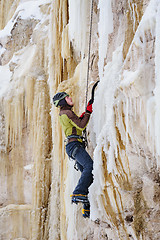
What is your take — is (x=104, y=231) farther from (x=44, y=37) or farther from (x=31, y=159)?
(x=44, y=37)

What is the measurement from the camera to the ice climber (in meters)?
2.32

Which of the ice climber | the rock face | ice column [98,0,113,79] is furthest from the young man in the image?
ice column [98,0,113,79]

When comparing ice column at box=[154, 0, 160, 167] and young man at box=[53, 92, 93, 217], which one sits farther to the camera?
young man at box=[53, 92, 93, 217]

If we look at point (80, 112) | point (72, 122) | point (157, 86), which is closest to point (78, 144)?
point (72, 122)

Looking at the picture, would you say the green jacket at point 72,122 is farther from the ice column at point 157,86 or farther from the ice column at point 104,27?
the ice column at point 157,86

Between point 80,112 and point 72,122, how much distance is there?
1.12 metres

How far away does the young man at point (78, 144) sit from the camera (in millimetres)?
2316

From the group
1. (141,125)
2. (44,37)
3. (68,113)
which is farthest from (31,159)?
(141,125)

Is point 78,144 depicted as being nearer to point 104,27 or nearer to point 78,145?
point 78,145

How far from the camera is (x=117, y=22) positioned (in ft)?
9.43

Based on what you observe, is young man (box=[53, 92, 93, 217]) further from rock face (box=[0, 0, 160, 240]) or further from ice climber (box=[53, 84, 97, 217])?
rock face (box=[0, 0, 160, 240])

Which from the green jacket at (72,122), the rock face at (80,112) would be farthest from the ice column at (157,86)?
the green jacket at (72,122)

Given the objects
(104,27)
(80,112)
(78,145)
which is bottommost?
(78,145)

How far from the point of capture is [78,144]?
8.41ft
